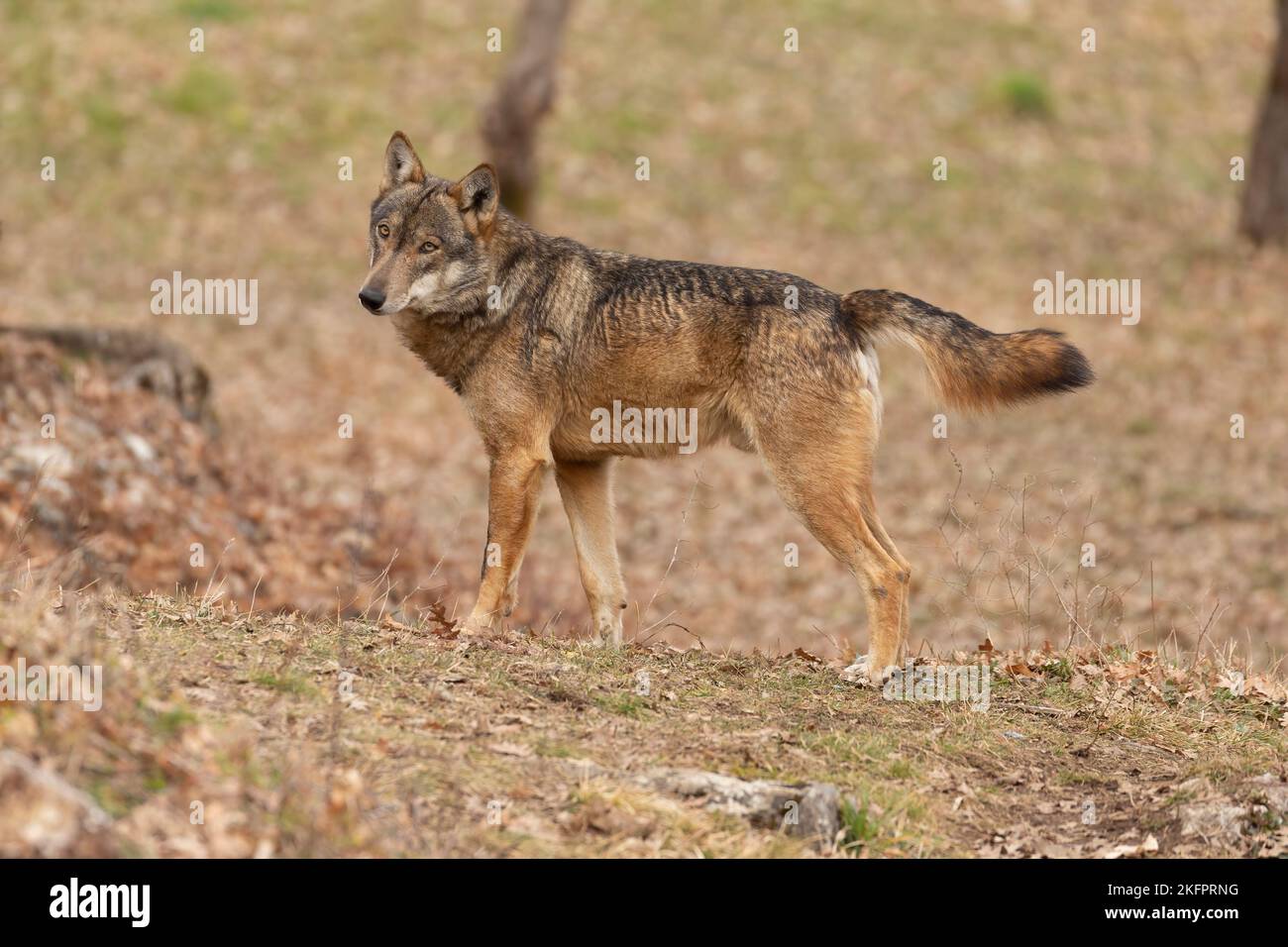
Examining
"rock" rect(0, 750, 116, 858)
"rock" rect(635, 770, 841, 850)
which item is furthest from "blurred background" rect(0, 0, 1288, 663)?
"rock" rect(635, 770, 841, 850)

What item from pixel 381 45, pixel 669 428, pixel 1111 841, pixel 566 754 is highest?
pixel 381 45

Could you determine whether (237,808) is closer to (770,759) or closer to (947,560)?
(770,759)

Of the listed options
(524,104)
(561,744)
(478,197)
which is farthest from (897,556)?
(524,104)

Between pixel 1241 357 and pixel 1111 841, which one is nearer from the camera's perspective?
pixel 1111 841

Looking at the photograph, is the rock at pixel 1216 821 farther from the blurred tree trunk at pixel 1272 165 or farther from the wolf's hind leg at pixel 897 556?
the blurred tree trunk at pixel 1272 165

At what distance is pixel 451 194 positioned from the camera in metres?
8.18

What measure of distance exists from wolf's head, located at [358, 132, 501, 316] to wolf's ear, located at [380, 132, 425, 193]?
0.05ft

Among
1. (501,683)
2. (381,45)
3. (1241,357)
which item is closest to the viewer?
(501,683)

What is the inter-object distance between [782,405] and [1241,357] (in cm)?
1402

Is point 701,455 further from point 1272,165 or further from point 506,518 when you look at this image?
point 1272,165

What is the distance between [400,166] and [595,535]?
2642 mm

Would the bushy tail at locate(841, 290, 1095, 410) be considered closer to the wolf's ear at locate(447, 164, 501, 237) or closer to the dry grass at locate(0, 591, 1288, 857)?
the dry grass at locate(0, 591, 1288, 857)
